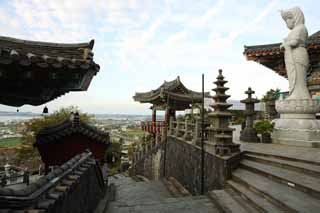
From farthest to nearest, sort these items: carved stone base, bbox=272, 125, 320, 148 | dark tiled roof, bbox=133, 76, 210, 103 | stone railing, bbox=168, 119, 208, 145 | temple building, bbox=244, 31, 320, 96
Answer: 1. dark tiled roof, bbox=133, 76, 210, 103
2. temple building, bbox=244, 31, 320, 96
3. stone railing, bbox=168, 119, 208, 145
4. carved stone base, bbox=272, 125, 320, 148

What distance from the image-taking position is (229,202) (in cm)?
532

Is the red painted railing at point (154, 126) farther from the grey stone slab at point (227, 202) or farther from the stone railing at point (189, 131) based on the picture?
the grey stone slab at point (227, 202)

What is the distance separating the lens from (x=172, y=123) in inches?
580

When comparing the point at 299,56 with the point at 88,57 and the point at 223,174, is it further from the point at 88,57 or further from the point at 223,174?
the point at 88,57

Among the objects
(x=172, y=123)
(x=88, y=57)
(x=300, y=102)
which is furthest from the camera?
(x=172, y=123)

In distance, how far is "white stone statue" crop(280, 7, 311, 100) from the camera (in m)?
8.64

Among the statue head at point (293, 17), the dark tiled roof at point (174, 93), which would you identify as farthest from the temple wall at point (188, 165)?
the statue head at point (293, 17)

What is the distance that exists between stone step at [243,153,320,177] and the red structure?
22.3 ft

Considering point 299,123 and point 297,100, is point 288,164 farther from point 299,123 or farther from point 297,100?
point 297,100

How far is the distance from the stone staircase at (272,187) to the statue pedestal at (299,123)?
7.37 feet

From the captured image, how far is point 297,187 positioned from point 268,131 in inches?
218

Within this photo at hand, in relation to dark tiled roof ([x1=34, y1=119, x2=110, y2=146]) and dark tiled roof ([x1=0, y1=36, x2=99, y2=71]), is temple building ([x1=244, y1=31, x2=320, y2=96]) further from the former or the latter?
dark tiled roof ([x1=0, y1=36, x2=99, y2=71])

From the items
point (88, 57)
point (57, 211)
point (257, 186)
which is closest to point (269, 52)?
point (257, 186)

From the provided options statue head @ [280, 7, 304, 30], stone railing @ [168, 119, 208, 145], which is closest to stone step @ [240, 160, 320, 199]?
stone railing @ [168, 119, 208, 145]
